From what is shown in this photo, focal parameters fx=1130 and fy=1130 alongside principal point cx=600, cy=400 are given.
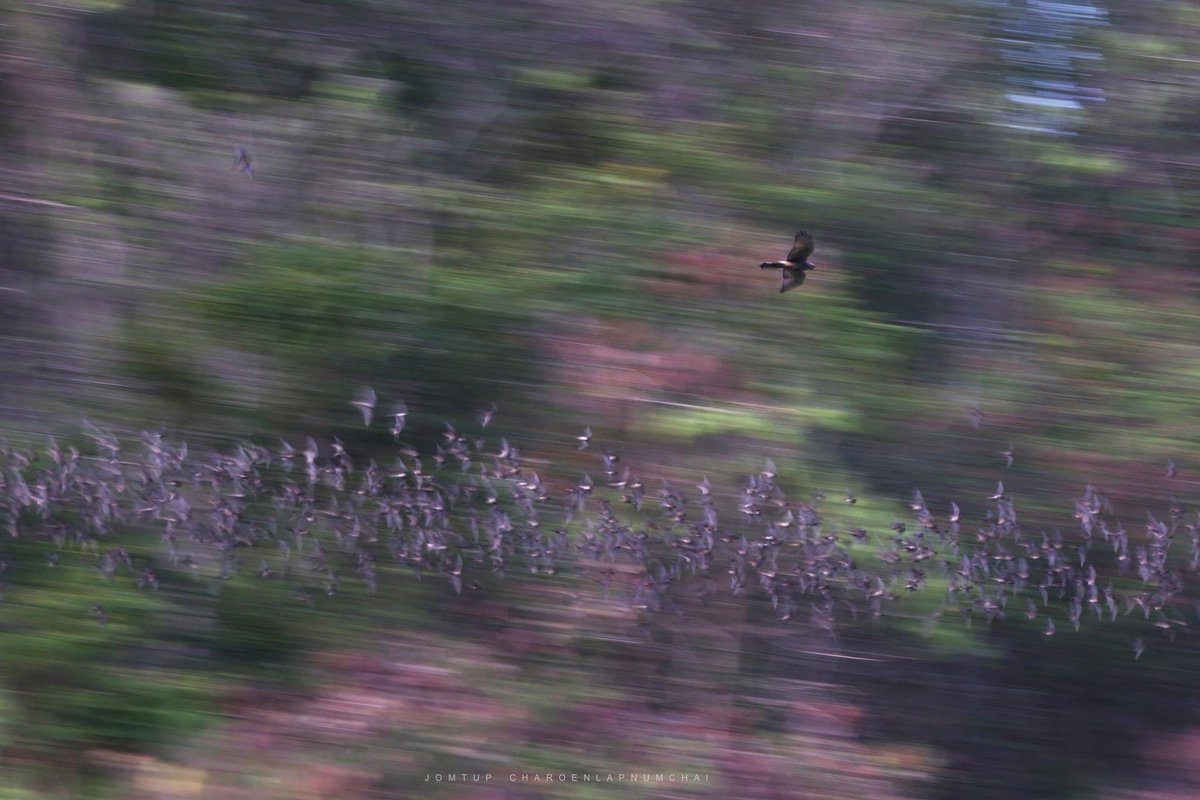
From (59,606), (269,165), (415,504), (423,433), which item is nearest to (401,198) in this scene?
(269,165)

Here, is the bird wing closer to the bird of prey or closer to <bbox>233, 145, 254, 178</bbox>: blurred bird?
the bird of prey

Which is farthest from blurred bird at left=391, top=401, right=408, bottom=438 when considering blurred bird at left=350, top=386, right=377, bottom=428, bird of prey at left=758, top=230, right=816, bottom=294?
bird of prey at left=758, top=230, right=816, bottom=294

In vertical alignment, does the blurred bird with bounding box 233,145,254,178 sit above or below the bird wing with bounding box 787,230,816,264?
above

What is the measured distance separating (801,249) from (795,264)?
54mm

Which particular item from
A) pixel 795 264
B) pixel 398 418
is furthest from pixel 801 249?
pixel 398 418

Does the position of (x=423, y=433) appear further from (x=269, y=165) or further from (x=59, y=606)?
(x=59, y=606)

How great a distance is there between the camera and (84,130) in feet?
12.1

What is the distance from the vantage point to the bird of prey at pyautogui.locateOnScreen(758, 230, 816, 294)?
3.43 meters

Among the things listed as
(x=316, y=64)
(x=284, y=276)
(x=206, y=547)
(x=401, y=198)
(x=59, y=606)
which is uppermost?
(x=316, y=64)

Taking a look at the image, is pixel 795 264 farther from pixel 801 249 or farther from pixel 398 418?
pixel 398 418

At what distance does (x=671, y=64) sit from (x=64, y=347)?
2.20 metres

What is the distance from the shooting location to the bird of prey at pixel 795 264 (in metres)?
3.43

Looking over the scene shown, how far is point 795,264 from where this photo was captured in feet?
11.3

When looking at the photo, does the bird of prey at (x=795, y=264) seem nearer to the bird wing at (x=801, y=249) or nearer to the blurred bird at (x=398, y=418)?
the bird wing at (x=801, y=249)
